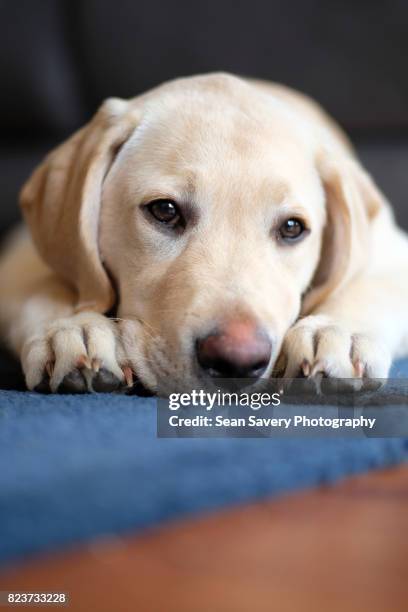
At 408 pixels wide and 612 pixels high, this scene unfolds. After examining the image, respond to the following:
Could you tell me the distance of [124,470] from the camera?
1369 mm

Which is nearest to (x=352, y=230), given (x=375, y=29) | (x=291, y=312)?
(x=291, y=312)

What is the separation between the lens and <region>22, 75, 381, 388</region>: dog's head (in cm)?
197

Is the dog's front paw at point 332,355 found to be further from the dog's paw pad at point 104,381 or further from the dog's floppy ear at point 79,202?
the dog's floppy ear at point 79,202

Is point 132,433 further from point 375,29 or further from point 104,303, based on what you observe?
point 375,29

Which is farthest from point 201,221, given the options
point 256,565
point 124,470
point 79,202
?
point 256,565

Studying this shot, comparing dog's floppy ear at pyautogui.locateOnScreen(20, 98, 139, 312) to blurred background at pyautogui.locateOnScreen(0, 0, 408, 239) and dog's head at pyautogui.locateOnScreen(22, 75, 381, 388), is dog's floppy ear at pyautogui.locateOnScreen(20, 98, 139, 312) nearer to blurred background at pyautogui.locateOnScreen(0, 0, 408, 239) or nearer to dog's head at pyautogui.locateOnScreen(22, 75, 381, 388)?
dog's head at pyautogui.locateOnScreen(22, 75, 381, 388)

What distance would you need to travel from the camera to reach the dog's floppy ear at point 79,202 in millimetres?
2396

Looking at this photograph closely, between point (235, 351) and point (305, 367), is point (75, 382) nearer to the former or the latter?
point (235, 351)

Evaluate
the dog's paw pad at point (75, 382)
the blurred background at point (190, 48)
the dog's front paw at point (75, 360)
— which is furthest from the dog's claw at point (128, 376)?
the blurred background at point (190, 48)

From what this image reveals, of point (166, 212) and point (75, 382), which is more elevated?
point (166, 212)

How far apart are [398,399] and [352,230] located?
34.3 inches

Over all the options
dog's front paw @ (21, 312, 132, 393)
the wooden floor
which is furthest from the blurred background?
the wooden floor

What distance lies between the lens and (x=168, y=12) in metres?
4.24

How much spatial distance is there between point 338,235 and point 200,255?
70cm
